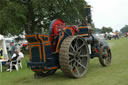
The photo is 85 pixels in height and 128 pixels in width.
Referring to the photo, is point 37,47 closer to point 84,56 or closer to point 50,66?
point 50,66

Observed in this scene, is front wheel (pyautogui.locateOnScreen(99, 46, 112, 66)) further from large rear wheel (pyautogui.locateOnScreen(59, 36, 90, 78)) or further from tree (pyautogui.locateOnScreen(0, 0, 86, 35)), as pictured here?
tree (pyautogui.locateOnScreen(0, 0, 86, 35))

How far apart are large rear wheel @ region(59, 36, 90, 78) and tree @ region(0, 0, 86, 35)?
11.2 m

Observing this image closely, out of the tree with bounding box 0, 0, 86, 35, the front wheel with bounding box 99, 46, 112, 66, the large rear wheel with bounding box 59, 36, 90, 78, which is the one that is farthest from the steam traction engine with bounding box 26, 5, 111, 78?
the tree with bounding box 0, 0, 86, 35

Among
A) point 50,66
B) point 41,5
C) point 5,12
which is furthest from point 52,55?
point 5,12

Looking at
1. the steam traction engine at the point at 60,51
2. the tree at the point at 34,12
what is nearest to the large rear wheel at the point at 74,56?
the steam traction engine at the point at 60,51

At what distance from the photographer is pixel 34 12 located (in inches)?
741

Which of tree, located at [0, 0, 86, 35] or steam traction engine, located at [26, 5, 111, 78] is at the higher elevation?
tree, located at [0, 0, 86, 35]

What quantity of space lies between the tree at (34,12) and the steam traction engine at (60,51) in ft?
36.1

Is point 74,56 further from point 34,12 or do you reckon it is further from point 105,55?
point 34,12

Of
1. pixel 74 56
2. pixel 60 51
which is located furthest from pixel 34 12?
pixel 60 51

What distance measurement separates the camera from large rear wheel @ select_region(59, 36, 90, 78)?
18.0 feet

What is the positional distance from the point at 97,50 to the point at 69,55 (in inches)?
79.4

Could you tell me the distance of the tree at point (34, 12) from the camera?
1694 centimetres

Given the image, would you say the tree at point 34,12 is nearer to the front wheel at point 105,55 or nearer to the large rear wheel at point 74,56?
the front wheel at point 105,55
